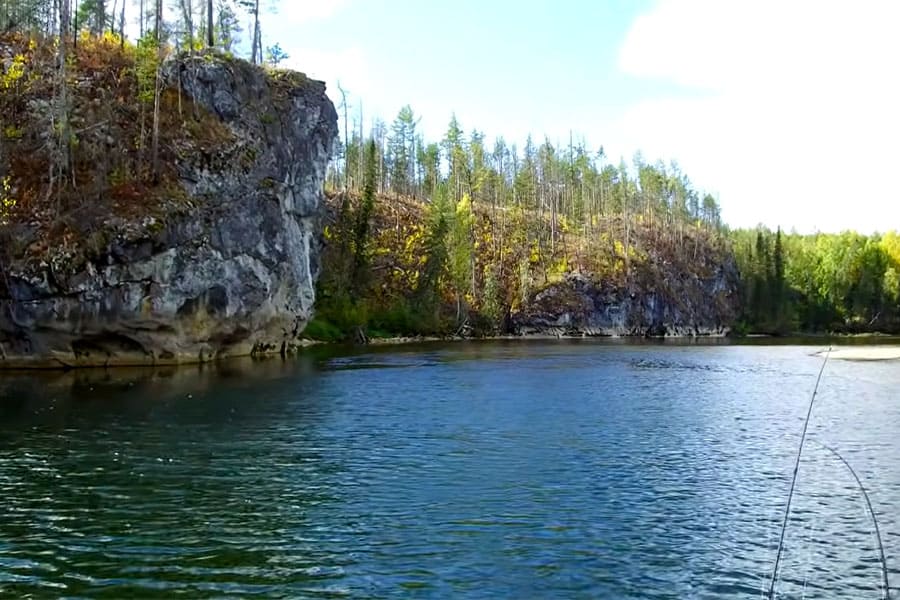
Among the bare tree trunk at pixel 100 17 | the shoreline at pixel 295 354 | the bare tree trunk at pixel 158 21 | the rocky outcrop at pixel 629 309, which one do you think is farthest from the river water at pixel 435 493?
the rocky outcrop at pixel 629 309

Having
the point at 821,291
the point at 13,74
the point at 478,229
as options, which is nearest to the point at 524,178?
the point at 478,229

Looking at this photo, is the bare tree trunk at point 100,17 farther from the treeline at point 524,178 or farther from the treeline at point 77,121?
the treeline at point 524,178

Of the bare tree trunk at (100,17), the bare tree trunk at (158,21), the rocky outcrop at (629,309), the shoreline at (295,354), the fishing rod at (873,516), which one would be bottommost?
the fishing rod at (873,516)

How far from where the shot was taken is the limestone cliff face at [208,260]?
46531 mm

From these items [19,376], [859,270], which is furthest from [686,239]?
[19,376]

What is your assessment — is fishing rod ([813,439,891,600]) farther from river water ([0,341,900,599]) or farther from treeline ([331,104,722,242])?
treeline ([331,104,722,242])

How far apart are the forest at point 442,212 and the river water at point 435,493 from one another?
23.5 m

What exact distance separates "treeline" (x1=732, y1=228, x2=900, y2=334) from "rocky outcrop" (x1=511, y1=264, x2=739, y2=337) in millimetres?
7012

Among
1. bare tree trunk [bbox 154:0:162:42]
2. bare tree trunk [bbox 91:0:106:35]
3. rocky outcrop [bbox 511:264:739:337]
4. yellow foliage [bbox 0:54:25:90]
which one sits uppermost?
bare tree trunk [bbox 91:0:106:35]

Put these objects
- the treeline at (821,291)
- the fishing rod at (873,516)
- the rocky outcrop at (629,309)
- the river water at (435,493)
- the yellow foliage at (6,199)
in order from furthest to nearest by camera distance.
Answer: the treeline at (821,291), the rocky outcrop at (629,309), the yellow foliage at (6,199), the river water at (435,493), the fishing rod at (873,516)

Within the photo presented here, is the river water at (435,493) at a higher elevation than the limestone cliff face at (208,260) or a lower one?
lower

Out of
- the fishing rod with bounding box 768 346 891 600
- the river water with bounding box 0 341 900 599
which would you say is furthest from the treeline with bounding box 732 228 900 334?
the fishing rod with bounding box 768 346 891 600

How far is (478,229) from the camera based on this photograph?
142 metres

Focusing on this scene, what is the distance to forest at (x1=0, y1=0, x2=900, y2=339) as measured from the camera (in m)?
54.4
